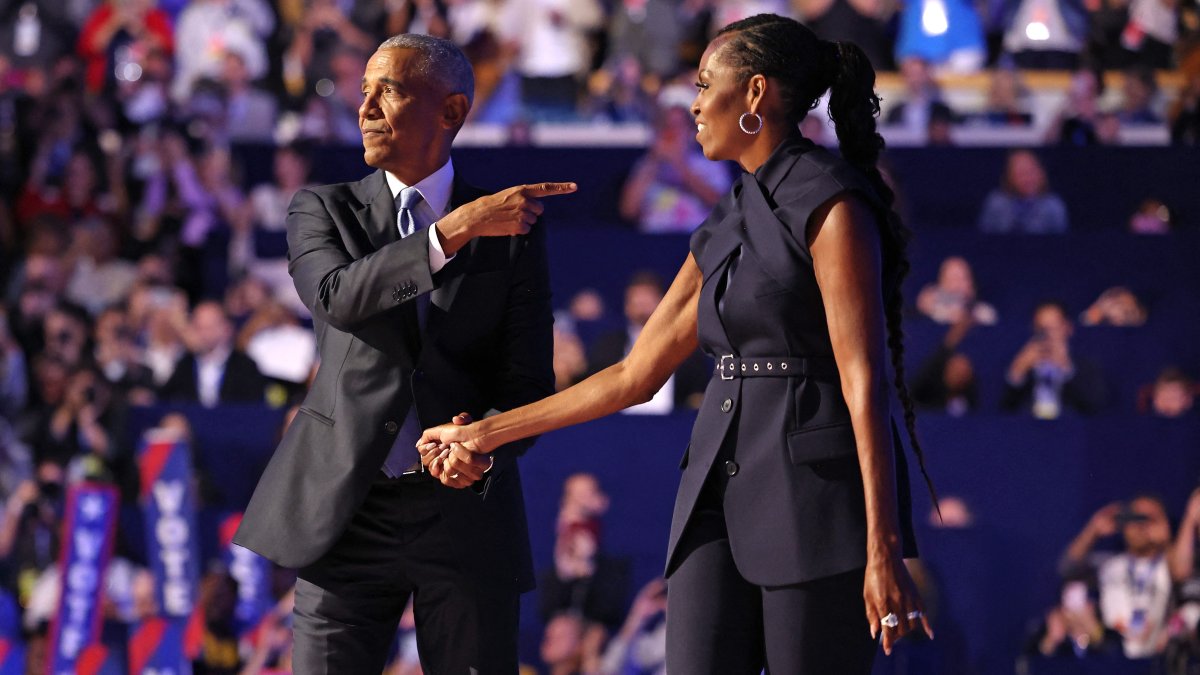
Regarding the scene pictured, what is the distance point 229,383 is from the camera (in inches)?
284

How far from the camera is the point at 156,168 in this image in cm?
870

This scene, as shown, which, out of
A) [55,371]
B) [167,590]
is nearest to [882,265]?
[167,590]

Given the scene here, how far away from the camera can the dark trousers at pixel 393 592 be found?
8.73ft

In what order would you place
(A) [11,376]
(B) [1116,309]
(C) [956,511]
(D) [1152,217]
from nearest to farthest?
(C) [956,511] < (B) [1116,309] < (A) [11,376] < (D) [1152,217]

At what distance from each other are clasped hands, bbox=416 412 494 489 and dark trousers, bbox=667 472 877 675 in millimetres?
368

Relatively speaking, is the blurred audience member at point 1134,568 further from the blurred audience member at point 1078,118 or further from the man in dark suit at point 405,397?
the man in dark suit at point 405,397

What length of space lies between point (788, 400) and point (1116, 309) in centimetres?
516

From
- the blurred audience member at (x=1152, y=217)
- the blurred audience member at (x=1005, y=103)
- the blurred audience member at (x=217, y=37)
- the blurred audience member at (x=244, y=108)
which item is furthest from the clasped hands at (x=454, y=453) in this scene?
the blurred audience member at (x=217, y=37)

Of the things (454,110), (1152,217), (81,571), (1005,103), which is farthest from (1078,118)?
(454,110)

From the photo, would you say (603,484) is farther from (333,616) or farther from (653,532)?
(333,616)

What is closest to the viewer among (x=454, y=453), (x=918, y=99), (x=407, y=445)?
(x=454, y=453)

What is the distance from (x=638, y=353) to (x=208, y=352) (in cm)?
504

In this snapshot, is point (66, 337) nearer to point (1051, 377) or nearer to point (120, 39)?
point (120, 39)

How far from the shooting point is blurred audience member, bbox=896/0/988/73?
8.88 metres
